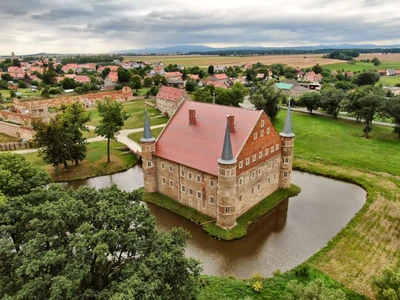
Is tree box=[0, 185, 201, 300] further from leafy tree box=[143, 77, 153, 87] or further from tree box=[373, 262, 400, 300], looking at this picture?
leafy tree box=[143, 77, 153, 87]

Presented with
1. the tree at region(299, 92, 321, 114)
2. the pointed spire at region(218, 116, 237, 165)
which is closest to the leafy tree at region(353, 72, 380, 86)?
the tree at region(299, 92, 321, 114)

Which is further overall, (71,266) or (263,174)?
(263,174)

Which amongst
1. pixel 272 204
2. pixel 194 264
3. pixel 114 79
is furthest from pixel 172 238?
pixel 114 79

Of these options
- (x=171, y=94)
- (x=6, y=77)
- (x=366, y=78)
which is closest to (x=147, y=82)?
(x=171, y=94)

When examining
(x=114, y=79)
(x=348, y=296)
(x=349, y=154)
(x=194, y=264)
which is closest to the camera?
(x=194, y=264)

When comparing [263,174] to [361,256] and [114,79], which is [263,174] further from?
[114,79]

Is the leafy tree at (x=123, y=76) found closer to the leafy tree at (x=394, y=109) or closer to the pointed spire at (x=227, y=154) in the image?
the leafy tree at (x=394, y=109)
